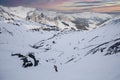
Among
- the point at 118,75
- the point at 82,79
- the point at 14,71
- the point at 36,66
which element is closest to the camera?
the point at 118,75

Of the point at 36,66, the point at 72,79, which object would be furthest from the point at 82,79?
the point at 36,66

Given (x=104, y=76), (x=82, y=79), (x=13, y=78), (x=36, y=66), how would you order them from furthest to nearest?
(x=36, y=66) → (x=13, y=78) → (x=82, y=79) → (x=104, y=76)

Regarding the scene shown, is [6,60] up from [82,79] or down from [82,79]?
up

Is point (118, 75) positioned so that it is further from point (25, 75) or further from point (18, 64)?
point (18, 64)

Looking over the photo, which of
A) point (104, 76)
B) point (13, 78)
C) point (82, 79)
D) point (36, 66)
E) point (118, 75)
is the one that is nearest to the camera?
point (118, 75)

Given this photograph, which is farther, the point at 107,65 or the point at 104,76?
the point at 107,65

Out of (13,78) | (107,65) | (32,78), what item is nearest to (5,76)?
(13,78)

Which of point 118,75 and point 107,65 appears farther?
point 107,65

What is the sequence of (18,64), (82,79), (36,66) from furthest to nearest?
(36,66)
(18,64)
(82,79)

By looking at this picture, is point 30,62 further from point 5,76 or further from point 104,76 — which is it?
point 104,76
